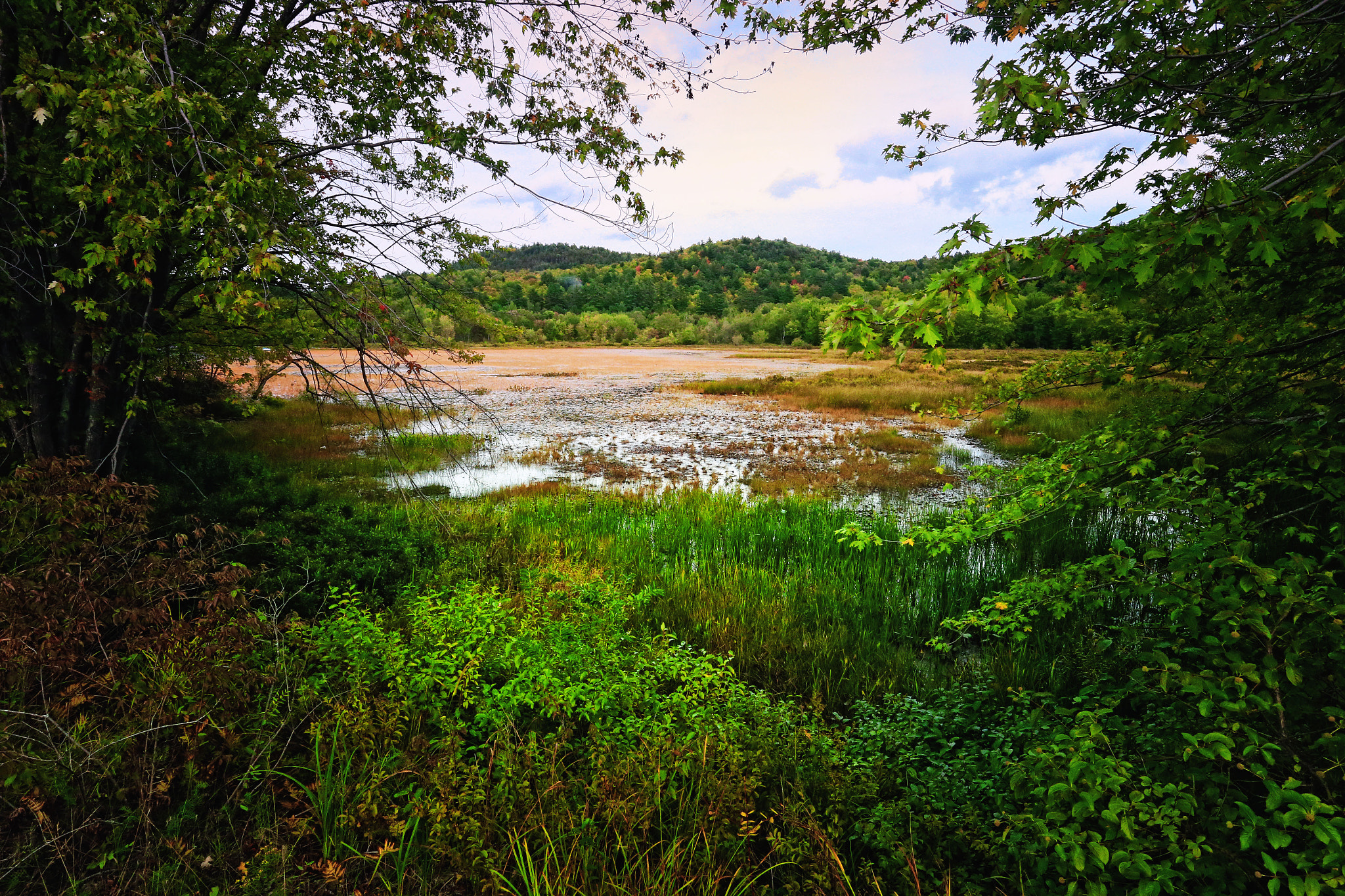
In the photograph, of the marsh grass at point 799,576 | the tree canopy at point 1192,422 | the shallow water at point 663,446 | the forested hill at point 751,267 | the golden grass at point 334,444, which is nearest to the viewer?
the tree canopy at point 1192,422

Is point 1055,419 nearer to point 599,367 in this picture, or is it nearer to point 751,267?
point 599,367

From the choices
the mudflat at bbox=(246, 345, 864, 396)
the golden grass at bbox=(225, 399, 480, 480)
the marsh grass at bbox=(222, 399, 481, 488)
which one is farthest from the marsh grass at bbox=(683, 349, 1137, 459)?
the golden grass at bbox=(225, 399, 480, 480)

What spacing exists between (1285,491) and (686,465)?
1019 cm

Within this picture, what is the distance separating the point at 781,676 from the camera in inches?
186

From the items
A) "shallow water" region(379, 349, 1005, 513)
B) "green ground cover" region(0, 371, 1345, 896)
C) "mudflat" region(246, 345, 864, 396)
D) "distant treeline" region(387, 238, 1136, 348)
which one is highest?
"distant treeline" region(387, 238, 1136, 348)

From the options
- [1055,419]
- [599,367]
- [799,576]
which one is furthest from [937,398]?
[599,367]

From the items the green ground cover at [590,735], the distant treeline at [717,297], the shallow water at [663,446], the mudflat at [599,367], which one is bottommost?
the shallow water at [663,446]

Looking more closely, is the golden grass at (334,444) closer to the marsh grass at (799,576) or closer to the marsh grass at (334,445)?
the marsh grass at (334,445)

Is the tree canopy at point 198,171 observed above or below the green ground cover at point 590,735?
above

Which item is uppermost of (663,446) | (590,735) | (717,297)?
(717,297)

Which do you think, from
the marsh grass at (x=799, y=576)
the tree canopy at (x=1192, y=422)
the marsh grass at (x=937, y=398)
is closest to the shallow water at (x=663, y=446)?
the marsh grass at (x=937, y=398)

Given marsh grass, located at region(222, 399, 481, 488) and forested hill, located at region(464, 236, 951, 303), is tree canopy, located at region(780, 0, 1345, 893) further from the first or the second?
forested hill, located at region(464, 236, 951, 303)

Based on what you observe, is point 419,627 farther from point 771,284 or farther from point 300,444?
point 771,284

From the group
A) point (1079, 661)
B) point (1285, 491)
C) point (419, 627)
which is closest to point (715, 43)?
point (419, 627)
